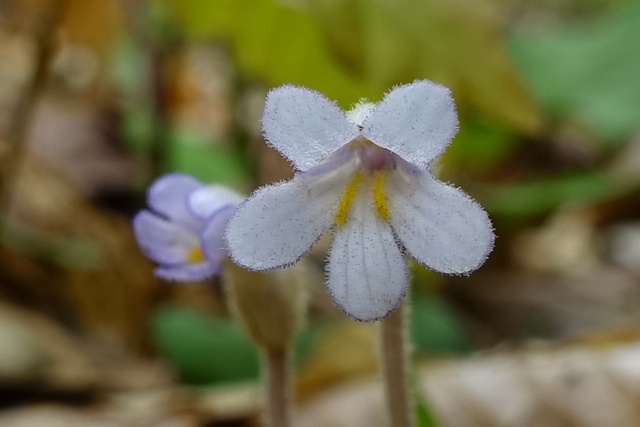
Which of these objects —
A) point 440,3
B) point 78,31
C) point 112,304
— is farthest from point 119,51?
point 440,3

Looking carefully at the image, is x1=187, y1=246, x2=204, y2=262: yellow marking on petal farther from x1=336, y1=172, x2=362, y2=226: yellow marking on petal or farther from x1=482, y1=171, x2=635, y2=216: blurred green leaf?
x1=482, y1=171, x2=635, y2=216: blurred green leaf

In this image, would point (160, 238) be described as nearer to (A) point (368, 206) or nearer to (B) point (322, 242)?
(A) point (368, 206)

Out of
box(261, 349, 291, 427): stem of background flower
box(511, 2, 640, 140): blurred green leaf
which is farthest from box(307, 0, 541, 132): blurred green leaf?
box(511, 2, 640, 140): blurred green leaf

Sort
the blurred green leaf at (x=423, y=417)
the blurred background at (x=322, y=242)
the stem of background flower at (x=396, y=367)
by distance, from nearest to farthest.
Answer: the stem of background flower at (x=396, y=367)
the blurred green leaf at (x=423, y=417)
the blurred background at (x=322, y=242)

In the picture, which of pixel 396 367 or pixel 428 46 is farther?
pixel 428 46

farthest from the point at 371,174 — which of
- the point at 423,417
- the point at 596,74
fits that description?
the point at 596,74

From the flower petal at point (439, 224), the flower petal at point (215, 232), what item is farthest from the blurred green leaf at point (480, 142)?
the flower petal at point (439, 224)

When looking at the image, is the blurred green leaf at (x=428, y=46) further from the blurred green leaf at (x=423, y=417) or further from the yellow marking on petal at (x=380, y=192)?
the yellow marking on petal at (x=380, y=192)
